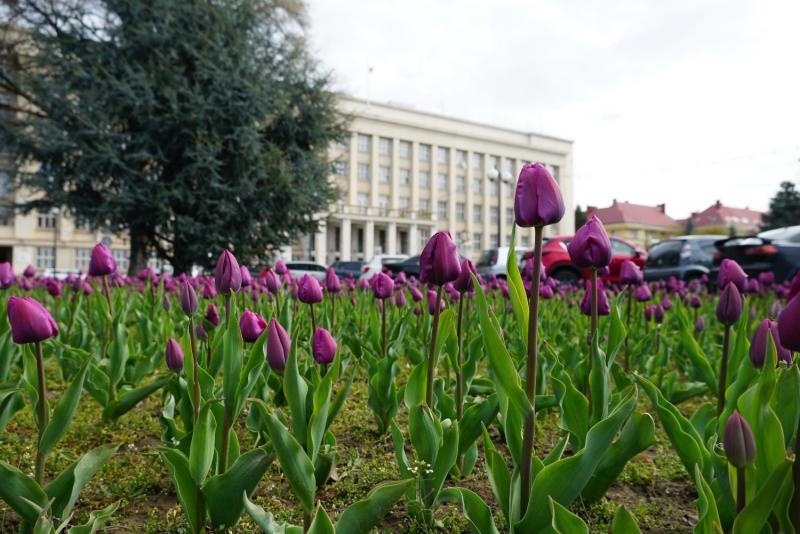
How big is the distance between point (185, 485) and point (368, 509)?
0.49 meters

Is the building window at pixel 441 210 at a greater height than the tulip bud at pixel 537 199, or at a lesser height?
greater

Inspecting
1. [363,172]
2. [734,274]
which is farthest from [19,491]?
[363,172]

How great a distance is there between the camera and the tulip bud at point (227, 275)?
179cm

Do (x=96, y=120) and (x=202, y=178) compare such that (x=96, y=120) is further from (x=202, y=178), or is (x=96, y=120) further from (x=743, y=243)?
(x=743, y=243)

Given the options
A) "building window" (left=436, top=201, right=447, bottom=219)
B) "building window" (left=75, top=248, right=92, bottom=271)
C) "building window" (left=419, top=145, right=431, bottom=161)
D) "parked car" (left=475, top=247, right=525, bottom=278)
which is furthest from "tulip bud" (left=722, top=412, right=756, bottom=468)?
"building window" (left=436, top=201, right=447, bottom=219)

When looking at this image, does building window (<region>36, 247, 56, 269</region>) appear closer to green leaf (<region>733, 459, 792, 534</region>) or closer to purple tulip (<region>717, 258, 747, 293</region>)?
purple tulip (<region>717, 258, 747, 293</region>)

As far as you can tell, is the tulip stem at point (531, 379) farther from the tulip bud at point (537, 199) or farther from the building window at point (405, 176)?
the building window at point (405, 176)

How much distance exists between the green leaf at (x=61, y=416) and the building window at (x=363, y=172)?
54442 millimetres

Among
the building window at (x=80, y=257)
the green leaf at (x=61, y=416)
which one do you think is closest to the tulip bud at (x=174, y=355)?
the green leaf at (x=61, y=416)

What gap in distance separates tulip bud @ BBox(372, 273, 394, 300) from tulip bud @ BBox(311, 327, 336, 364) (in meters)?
0.84

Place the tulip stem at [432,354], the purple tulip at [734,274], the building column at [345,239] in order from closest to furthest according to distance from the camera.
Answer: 1. the tulip stem at [432,354]
2. the purple tulip at [734,274]
3. the building column at [345,239]

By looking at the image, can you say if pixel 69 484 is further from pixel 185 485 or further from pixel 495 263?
pixel 495 263

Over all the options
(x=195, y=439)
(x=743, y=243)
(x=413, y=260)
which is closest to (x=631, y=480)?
(x=195, y=439)

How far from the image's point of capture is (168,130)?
15.8 metres
